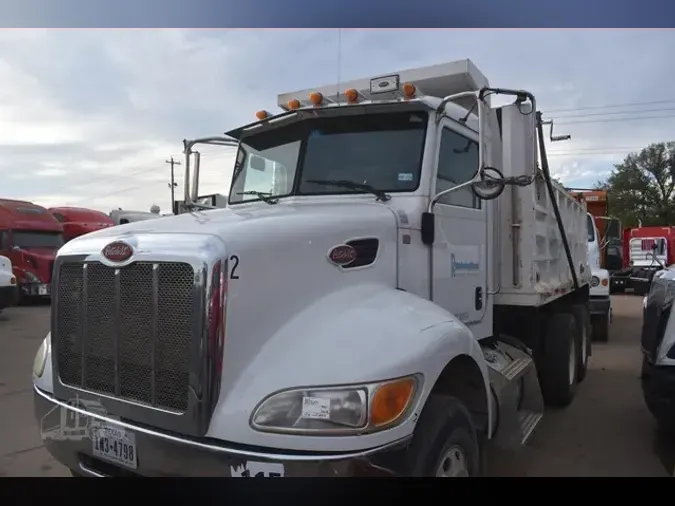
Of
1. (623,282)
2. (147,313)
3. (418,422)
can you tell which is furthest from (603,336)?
(623,282)

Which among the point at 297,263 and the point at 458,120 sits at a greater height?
the point at 458,120

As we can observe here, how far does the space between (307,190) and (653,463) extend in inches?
127

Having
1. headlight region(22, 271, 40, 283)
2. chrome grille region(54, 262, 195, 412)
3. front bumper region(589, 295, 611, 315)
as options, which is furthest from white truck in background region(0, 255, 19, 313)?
front bumper region(589, 295, 611, 315)

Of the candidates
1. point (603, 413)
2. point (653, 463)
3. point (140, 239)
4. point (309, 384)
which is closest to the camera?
point (309, 384)

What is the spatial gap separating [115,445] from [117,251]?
89 centimetres

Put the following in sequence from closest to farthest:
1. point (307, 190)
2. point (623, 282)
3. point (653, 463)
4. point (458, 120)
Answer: point (307, 190)
point (458, 120)
point (653, 463)
point (623, 282)

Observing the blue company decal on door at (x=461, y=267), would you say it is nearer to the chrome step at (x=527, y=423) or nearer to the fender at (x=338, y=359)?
the fender at (x=338, y=359)

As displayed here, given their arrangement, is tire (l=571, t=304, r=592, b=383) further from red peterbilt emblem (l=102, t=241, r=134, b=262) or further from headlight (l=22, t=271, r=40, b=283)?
headlight (l=22, t=271, r=40, b=283)

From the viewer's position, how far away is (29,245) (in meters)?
16.1

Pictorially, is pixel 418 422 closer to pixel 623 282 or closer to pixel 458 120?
pixel 458 120

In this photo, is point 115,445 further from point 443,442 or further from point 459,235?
point 459,235

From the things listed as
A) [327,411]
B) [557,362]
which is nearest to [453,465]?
[327,411]

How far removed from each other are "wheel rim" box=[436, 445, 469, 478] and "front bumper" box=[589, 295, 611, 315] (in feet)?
26.2

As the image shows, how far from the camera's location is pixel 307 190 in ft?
12.4
